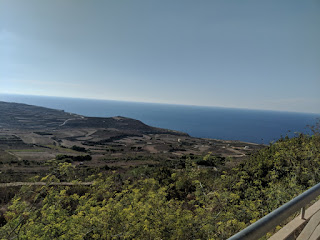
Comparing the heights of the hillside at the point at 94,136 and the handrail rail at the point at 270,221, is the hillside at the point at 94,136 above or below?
below

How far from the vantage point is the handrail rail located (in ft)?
4.63

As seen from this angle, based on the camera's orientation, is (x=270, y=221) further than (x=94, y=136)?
No

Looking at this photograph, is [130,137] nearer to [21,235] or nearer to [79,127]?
[79,127]

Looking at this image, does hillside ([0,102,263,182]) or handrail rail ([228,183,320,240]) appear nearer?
handrail rail ([228,183,320,240])

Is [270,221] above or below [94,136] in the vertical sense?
above

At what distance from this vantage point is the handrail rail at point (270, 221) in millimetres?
1410

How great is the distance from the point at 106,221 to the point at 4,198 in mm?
12134

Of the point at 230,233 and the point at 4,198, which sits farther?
the point at 4,198

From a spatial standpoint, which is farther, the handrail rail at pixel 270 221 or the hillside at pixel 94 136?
the hillside at pixel 94 136

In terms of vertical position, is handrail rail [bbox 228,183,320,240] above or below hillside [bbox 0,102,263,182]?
above

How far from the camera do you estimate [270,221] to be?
1.62 m

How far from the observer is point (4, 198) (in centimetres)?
1248

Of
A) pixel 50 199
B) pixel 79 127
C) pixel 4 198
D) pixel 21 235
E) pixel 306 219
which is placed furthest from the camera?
pixel 79 127

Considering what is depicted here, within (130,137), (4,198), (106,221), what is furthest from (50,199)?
(130,137)
